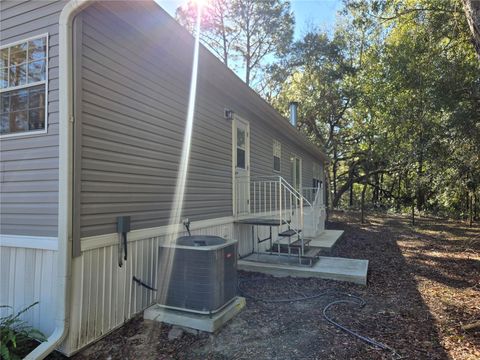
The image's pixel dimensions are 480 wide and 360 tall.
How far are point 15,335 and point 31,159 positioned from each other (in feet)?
4.99

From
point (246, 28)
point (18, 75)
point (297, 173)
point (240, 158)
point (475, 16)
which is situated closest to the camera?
point (18, 75)

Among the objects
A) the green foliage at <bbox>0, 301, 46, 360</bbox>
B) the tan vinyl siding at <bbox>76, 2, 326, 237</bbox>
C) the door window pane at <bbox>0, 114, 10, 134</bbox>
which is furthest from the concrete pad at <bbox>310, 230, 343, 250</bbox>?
the door window pane at <bbox>0, 114, 10, 134</bbox>

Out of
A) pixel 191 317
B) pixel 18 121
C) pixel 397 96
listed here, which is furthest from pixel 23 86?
pixel 397 96

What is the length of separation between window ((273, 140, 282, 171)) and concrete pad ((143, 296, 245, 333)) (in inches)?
219

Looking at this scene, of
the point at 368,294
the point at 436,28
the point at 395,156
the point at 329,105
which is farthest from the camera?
the point at 329,105

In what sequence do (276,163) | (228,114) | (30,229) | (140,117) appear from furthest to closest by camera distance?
(276,163)
(228,114)
(140,117)
(30,229)

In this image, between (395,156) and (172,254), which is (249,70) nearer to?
(395,156)

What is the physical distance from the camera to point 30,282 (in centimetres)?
310

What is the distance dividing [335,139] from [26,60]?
68.6 feet

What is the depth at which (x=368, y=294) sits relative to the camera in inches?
178

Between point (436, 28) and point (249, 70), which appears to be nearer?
point (436, 28)

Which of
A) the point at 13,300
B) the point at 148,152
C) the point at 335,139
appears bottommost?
the point at 13,300

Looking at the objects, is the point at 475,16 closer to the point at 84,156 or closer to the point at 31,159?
the point at 84,156

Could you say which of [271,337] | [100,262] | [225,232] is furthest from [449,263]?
[100,262]
